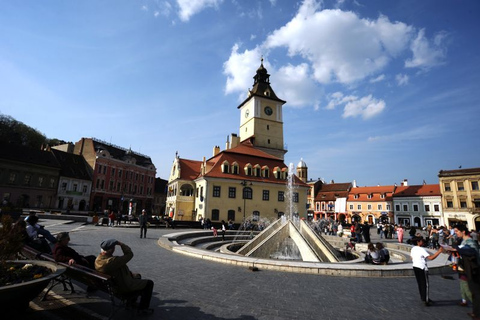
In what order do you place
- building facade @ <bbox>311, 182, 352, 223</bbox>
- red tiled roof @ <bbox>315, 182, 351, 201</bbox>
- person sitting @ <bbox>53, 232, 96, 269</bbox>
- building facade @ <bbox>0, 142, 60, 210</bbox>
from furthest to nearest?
red tiled roof @ <bbox>315, 182, 351, 201</bbox>
building facade @ <bbox>311, 182, 352, 223</bbox>
building facade @ <bbox>0, 142, 60, 210</bbox>
person sitting @ <bbox>53, 232, 96, 269</bbox>

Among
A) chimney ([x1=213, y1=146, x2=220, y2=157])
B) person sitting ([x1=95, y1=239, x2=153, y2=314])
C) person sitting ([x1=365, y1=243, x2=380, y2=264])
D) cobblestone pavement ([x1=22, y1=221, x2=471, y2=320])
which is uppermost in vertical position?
chimney ([x1=213, y1=146, x2=220, y2=157])

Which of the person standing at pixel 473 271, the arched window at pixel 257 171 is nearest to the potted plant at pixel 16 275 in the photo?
the person standing at pixel 473 271

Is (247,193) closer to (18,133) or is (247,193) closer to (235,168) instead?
(235,168)

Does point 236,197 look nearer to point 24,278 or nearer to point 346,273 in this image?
point 346,273

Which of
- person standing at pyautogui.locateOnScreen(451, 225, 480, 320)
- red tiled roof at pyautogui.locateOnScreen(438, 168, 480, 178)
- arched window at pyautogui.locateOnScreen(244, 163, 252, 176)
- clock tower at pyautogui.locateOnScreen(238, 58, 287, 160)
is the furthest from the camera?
clock tower at pyautogui.locateOnScreen(238, 58, 287, 160)

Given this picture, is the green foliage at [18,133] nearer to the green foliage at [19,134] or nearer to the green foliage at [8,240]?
the green foliage at [19,134]

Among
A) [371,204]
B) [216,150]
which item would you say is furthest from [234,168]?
[371,204]

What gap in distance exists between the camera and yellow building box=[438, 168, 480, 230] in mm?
47906

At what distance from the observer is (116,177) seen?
57906mm

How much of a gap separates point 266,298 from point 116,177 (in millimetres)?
59357

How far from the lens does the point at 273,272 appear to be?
8891 millimetres

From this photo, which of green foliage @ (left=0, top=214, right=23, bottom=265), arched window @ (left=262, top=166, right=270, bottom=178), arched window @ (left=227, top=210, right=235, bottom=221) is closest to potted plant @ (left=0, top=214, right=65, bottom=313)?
green foliage @ (left=0, top=214, right=23, bottom=265)

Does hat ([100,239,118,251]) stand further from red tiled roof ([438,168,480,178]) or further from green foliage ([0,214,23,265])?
red tiled roof ([438,168,480,178])

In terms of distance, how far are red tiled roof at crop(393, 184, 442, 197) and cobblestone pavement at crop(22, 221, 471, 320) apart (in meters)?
59.3
